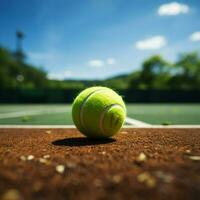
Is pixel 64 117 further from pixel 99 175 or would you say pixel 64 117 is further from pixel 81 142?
pixel 99 175

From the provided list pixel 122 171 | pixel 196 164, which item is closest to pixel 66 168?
pixel 122 171

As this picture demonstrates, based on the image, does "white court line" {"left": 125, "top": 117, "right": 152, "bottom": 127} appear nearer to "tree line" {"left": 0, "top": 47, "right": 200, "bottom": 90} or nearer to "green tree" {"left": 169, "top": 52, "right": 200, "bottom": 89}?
"tree line" {"left": 0, "top": 47, "right": 200, "bottom": 90}

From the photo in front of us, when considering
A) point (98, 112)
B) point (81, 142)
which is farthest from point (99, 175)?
point (81, 142)

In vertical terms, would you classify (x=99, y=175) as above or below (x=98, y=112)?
below

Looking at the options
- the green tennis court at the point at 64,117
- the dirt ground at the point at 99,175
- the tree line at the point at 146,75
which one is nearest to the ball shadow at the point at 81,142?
the dirt ground at the point at 99,175

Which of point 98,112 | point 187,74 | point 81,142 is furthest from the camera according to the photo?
point 187,74

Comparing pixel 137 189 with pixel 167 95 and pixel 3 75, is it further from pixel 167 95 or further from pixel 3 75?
pixel 3 75

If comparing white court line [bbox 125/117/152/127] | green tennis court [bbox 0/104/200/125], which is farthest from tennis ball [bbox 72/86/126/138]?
green tennis court [bbox 0/104/200/125]
